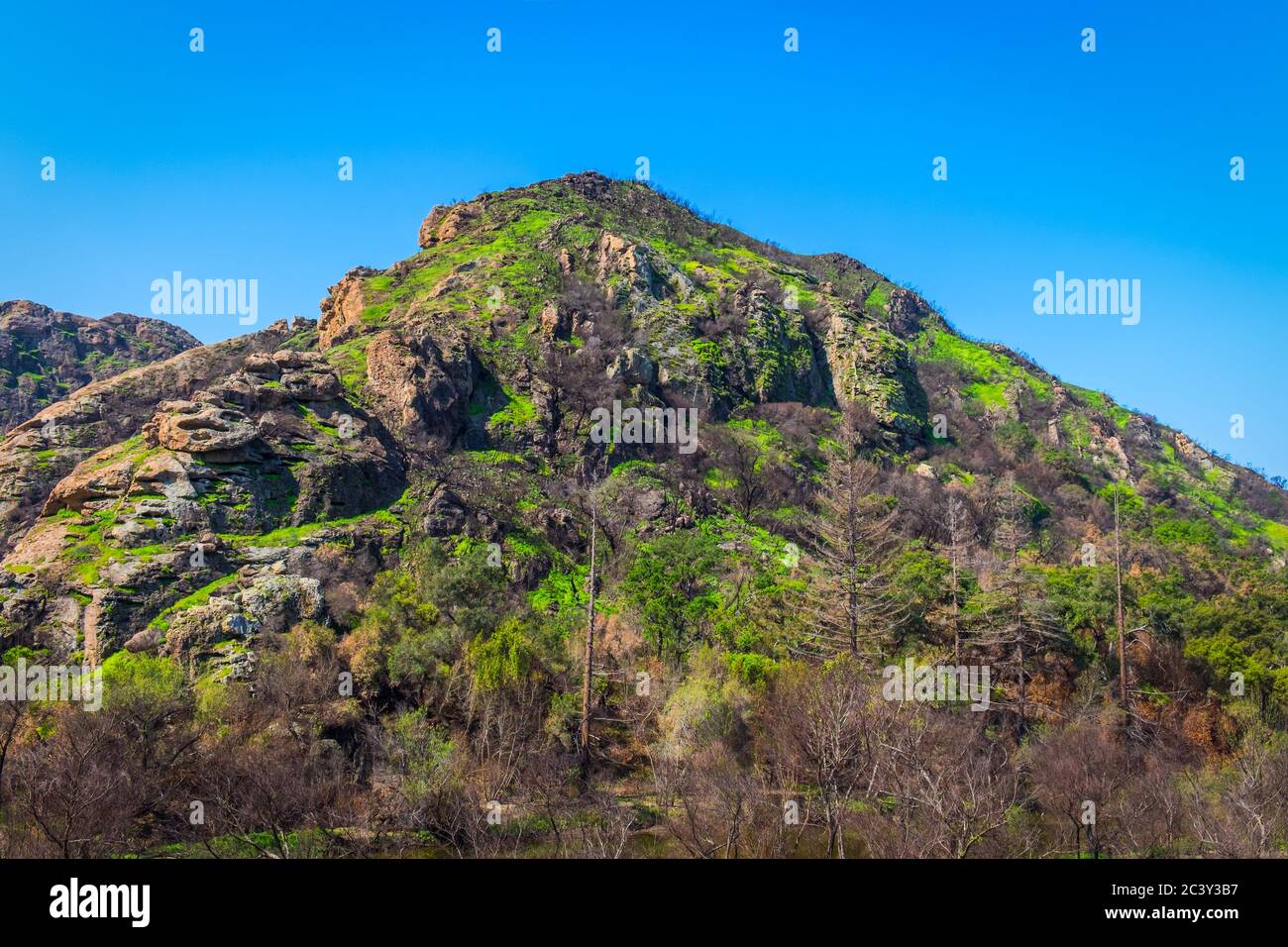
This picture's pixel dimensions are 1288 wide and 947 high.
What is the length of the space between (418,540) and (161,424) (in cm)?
1395

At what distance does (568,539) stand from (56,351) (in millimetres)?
78399

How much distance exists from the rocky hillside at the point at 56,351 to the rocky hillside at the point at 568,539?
26005 millimetres

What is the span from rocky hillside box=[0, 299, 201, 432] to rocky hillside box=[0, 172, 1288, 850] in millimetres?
26005

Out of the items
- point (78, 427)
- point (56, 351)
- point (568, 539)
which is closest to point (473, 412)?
point (568, 539)

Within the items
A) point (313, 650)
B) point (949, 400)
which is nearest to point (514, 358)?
point (313, 650)

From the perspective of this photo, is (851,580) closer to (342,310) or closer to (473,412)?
Result: (473,412)

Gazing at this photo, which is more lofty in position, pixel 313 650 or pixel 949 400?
pixel 949 400

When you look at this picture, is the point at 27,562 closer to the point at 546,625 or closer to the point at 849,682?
the point at 546,625

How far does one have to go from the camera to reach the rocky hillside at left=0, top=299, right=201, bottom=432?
261 feet

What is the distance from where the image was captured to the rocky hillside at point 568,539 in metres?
31.8

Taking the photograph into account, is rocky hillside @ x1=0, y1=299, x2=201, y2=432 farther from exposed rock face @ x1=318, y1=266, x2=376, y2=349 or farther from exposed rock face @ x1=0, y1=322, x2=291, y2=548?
exposed rock face @ x1=318, y1=266, x2=376, y2=349

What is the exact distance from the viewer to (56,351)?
295 feet
